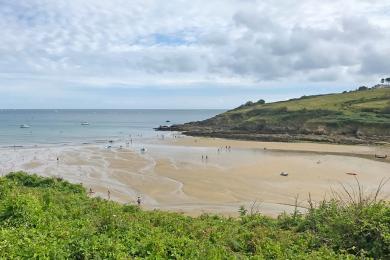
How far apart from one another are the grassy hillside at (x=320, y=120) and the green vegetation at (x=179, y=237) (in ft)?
246

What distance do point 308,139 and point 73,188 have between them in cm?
6775

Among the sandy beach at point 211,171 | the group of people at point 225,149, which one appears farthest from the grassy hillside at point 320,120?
the group of people at point 225,149

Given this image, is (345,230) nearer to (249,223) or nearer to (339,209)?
(339,209)

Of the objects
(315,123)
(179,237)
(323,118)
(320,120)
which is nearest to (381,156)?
(315,123)

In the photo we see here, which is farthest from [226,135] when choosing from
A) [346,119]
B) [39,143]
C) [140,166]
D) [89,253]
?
[89,253]

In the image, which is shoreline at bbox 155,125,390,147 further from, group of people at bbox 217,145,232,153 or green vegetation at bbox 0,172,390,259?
green vegetation at bbox 0,172,390,259

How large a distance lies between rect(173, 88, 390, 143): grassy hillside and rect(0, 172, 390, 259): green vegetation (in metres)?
75.0

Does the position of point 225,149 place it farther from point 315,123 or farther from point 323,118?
point 323,118

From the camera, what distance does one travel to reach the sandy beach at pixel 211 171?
36281mm

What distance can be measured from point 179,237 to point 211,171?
37504 mm

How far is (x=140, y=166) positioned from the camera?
2111 inches

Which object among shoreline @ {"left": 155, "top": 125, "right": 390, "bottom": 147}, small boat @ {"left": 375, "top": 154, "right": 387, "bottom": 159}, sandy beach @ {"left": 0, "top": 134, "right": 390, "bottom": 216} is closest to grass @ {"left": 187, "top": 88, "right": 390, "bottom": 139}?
shoreline @ {"left": 155, "top": 125, "right": 390, "bottom": 147}

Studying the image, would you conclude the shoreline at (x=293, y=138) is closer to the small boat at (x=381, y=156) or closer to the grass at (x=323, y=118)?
the grass at (x=323, y=118)

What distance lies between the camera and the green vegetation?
10383 millimetres
